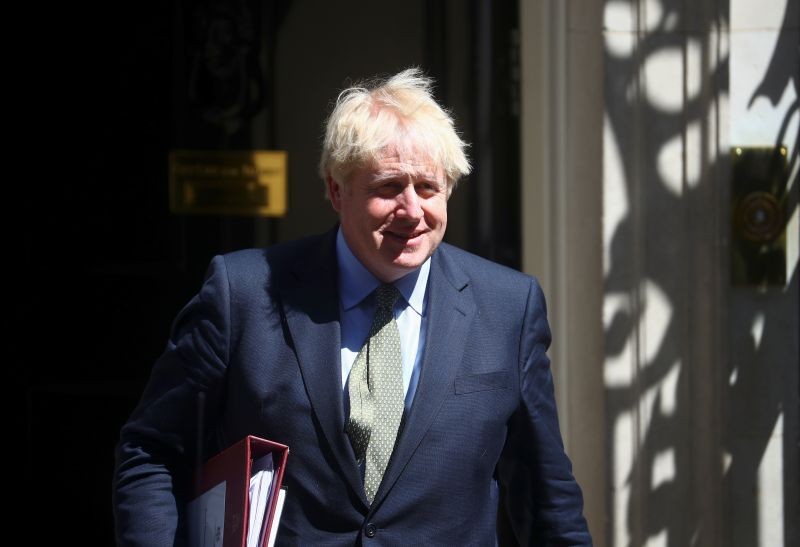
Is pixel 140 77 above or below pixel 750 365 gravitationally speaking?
above

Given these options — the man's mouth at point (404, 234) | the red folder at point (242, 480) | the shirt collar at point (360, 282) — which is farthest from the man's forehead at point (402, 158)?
the red folder at point (242, 480)

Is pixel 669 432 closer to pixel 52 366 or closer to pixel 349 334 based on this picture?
pixel 349 334

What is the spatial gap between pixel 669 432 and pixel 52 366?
194 cm

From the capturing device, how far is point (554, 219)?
10.5 ft

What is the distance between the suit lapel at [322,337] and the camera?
1.95m

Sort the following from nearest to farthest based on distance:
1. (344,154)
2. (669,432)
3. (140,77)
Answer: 1. (344,154)
2. (669,432)
3. (140,77)

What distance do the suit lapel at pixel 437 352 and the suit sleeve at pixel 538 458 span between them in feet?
0.47

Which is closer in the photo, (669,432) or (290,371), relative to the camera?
(290,371)

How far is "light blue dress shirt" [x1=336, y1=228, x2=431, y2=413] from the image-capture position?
6.70 ft

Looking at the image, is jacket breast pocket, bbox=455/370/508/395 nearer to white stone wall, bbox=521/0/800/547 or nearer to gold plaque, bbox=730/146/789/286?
white stone wall, bbox=521/0/800/547

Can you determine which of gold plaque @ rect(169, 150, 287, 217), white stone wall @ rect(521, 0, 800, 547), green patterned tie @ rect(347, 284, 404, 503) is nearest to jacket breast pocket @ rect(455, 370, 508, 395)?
green patterned tie @ rect(347, 284, 404, 503)

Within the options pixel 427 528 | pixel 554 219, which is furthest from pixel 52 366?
pixel 427 528

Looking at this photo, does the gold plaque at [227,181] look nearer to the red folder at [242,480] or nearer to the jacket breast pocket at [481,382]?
the jacket breast pocket at [481,382]

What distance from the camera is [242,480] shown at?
5.92 ft
